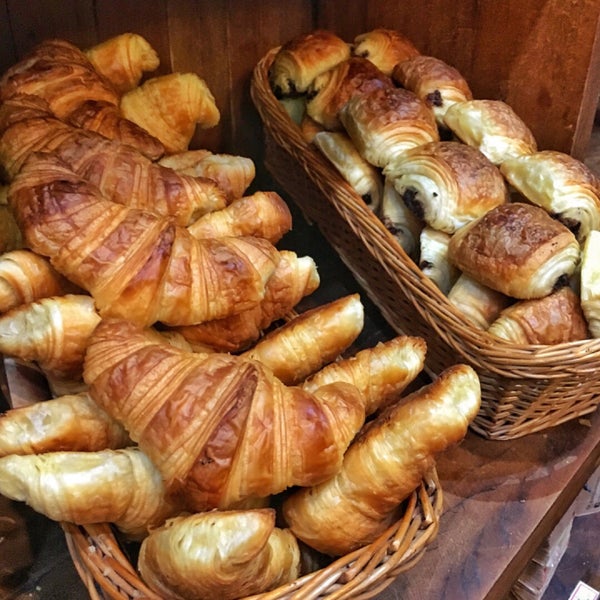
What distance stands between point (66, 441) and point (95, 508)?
0.10 m

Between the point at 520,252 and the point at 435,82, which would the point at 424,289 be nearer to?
the point at 520,252

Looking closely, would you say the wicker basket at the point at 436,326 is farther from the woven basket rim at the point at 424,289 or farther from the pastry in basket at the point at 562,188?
the pastry in basket at the point at 562,188

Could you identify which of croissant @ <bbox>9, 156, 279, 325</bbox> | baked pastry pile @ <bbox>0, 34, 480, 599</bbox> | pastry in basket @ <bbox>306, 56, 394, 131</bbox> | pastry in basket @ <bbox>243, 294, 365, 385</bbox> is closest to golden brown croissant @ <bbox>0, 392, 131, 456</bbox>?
baked pastry pile @ <bbox>0, 34, 480, 599</bbox>

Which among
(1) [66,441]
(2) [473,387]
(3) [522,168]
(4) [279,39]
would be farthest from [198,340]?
(4) [279,39]

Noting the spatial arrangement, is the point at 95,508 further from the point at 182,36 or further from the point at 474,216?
the point at 182,36

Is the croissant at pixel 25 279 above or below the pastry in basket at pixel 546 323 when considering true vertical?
above

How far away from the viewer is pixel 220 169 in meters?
1.17

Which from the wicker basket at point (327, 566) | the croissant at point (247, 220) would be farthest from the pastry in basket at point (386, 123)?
the wicker basket at point (327, 566)

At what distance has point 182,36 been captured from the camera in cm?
142

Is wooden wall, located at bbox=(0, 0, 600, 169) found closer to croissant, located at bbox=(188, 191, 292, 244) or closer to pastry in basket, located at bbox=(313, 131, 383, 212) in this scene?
pastry in basket, located at bbox=(313, 131, 383, 212)

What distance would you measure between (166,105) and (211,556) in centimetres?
86

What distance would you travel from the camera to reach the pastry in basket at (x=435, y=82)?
1.42 metres

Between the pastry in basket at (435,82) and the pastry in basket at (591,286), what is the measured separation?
1.52 feet

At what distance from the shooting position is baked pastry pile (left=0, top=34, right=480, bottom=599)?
775 millimetres
